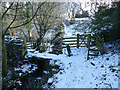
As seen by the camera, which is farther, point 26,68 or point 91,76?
point 26,68

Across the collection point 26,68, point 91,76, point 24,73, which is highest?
point 91,76

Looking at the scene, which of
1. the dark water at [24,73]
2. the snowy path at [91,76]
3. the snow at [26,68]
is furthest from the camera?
the snow at [26,68]

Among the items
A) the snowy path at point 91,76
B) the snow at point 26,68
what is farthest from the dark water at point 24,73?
the snowy path at point 91,76

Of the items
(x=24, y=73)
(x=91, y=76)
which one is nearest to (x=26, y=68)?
(x=24, y=73)

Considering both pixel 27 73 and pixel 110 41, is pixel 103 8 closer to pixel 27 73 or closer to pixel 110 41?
pixel 110 41

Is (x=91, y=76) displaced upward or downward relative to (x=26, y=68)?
upward

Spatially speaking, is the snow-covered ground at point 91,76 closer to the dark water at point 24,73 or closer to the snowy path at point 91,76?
the snowy path at point 91,76

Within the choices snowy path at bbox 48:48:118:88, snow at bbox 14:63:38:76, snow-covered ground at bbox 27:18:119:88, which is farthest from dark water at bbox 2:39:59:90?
snowy path at bbox 48:48:118:88

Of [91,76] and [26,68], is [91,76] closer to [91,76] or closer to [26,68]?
[91,76]

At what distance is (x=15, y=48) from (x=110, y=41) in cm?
655

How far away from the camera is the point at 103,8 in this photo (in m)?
6.72

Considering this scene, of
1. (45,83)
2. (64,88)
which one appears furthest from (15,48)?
(64,88)

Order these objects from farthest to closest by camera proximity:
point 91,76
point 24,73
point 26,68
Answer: point 26,68 → point 24,73 → point 91,76

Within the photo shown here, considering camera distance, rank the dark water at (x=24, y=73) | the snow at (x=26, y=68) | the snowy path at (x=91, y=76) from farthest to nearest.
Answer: the snow at (x=26, y=68) → the dark water at (x=24, y=73) → the snowy path at (x=91, y=76)
